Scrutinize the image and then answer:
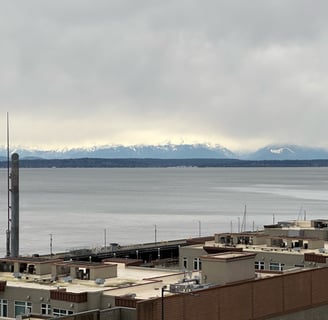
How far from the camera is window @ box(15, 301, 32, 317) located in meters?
45.7

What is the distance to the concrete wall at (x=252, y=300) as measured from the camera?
133ft

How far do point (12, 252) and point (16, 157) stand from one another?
46.3 ft

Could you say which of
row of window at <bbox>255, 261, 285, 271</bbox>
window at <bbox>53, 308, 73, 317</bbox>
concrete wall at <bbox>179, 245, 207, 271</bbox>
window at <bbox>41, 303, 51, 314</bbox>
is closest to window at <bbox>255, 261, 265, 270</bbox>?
row of window at <bbox>255, 261, 285, 271</bbox>

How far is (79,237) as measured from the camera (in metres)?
161

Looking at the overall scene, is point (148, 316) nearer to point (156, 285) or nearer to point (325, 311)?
point (156, 285)

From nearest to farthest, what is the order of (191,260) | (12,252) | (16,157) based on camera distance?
1. (191,260)
2. (12,252)
3. (16,157)

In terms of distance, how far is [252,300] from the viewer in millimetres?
46375

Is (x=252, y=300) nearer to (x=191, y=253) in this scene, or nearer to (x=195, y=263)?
(x=195, y=263)

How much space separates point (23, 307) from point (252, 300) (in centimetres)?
1296

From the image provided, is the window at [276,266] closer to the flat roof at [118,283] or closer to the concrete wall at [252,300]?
the concrete wall at [252,300]

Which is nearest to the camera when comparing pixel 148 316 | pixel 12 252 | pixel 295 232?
pixel 148 316

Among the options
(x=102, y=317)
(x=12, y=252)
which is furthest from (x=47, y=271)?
(x=12, y=252)

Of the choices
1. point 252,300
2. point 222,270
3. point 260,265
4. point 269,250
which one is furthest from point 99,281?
point 269,250

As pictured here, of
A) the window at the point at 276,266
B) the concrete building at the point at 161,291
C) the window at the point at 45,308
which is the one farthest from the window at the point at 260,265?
the window at the point at 45,308
